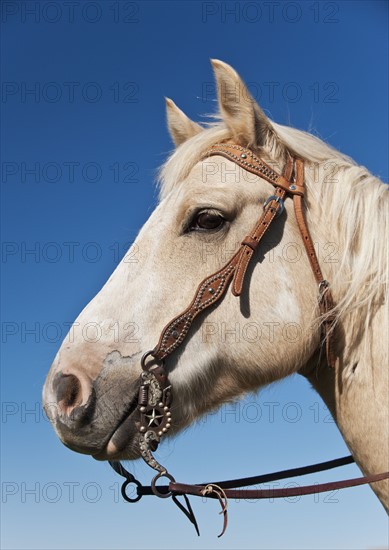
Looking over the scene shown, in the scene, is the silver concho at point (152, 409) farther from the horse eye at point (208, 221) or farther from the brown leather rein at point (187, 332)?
the horse eye at point (208, 221)

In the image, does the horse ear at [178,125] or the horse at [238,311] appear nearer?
the horse at [238,311]

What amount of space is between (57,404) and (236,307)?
3.47 feet

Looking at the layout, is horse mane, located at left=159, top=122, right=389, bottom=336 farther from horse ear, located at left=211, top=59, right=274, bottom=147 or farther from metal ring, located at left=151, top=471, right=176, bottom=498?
metal ring, located at left=151, top=471, right=176, bottom=498

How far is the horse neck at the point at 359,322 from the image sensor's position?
9.52 feet

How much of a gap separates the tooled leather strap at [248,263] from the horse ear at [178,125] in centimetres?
89

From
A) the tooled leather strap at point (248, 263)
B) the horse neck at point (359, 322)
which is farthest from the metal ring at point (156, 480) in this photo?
the horse neck at point (359, 322)

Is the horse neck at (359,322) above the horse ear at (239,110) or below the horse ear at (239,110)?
below

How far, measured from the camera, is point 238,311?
3201 mm

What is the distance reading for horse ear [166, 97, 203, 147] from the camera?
429 centimetres

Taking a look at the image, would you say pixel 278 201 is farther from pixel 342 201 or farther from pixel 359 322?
pixel 359 322

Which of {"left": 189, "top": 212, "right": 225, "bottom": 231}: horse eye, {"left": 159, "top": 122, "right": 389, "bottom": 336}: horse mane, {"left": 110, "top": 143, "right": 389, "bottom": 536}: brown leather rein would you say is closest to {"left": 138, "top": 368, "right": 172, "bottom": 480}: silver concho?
{"left": 110, "top": 143, "right": 389, "bottom": 536}: brown leather rein

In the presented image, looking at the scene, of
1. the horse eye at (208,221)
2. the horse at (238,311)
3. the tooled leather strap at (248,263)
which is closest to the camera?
the horse at (238,311)

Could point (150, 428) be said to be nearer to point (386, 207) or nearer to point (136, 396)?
point (136, 396)

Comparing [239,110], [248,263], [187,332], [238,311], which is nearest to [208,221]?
[248,263]
